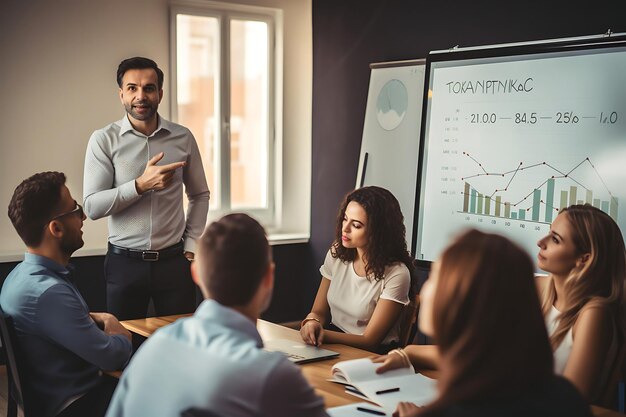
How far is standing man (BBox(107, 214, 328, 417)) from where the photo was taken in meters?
1.44

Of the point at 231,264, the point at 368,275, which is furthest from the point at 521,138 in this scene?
the point at 231,264

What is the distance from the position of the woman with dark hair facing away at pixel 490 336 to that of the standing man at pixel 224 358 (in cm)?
30

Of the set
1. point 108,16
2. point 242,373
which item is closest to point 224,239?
point 242,373

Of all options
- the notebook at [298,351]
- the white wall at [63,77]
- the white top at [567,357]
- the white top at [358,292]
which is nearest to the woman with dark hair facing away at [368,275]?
the white top at [358,292]

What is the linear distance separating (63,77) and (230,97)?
1296 millimetres

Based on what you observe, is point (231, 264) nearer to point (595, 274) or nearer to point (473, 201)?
point (595, 274)

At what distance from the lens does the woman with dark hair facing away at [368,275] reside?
9.93 feet

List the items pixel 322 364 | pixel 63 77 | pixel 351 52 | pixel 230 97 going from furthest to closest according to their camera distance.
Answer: pixel 230 97 → pixel 351 52 → pixel 63 77 → pixel 322 364

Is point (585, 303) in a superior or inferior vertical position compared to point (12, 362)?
superior

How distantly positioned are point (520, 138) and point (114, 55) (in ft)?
8.90

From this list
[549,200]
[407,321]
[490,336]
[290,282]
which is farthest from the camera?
[290,282]

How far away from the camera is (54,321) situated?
Result: 94.1 inches

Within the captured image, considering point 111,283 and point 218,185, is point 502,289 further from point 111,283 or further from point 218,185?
point 218,185

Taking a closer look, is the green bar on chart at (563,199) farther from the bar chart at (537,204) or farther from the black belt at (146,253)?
the black belt at (146,253)
